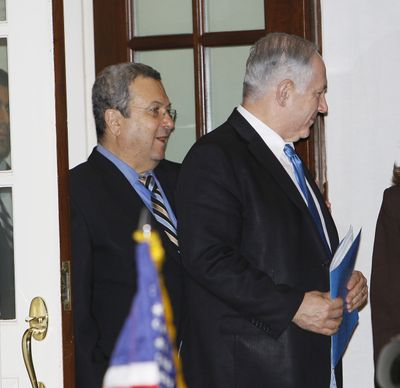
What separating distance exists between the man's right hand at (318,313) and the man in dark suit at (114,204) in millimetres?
465

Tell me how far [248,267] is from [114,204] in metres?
0.54

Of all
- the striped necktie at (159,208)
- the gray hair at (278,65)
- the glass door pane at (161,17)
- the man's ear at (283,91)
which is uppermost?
the glass door pane at (161,17)

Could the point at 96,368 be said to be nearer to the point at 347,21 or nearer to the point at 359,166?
the point at 359,166

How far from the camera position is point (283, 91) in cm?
250

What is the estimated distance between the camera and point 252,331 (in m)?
2.39

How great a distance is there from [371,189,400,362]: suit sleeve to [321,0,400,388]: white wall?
31 cm

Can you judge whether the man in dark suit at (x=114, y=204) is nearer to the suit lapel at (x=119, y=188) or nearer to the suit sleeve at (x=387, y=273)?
the suit lapel at (x=119, y=188)

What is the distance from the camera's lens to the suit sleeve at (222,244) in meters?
2.30

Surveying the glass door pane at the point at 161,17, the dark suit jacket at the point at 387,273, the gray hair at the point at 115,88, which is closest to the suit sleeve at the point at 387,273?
the dark suit jacket at the point at 387,273

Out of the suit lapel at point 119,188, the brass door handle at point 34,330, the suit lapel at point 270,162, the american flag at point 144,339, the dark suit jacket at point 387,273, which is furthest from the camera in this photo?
the dark suit jacket at point 387,273

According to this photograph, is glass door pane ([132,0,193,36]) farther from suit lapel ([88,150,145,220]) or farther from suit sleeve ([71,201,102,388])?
suit sleeve ([71,201,102,388])

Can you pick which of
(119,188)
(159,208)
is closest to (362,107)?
(159,208)

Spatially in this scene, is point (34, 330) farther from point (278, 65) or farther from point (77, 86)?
point (77, 86)

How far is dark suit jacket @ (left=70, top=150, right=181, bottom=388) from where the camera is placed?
2.51 meters
